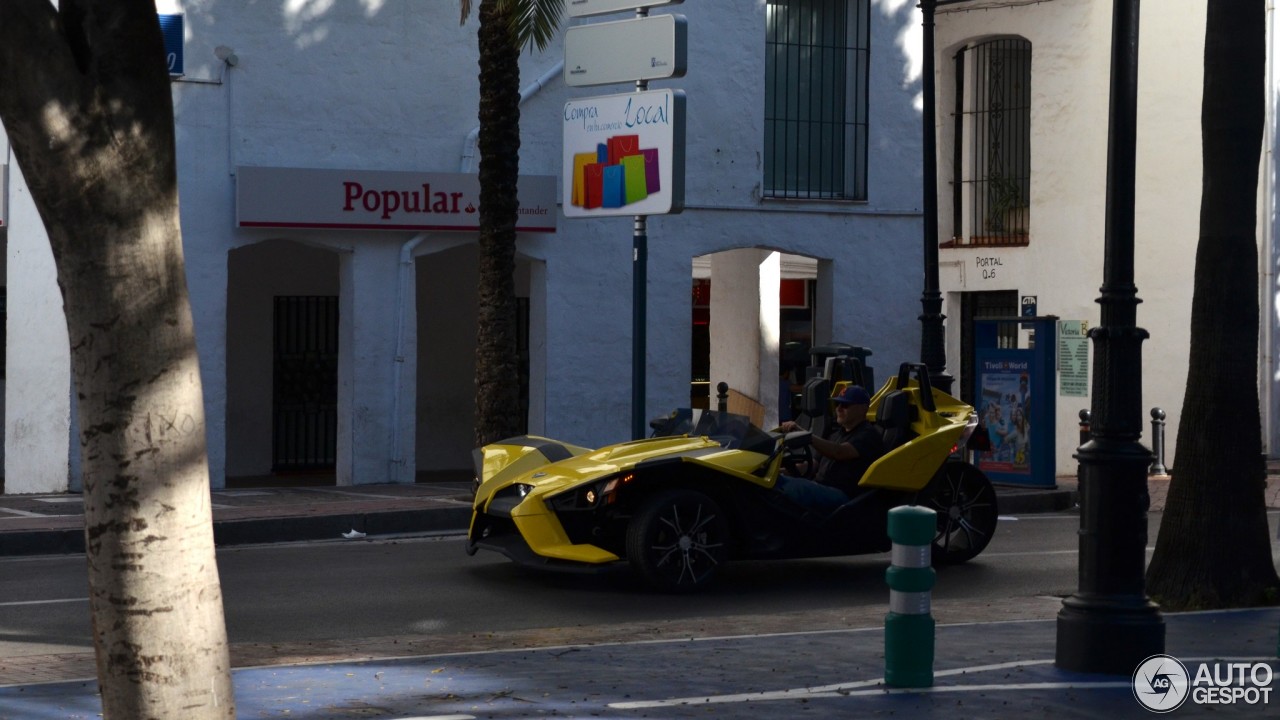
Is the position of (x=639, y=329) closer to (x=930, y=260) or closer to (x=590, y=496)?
(x=930, y=260)

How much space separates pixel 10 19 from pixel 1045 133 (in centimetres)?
2420

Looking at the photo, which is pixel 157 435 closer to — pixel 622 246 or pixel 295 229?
pixel 295 229

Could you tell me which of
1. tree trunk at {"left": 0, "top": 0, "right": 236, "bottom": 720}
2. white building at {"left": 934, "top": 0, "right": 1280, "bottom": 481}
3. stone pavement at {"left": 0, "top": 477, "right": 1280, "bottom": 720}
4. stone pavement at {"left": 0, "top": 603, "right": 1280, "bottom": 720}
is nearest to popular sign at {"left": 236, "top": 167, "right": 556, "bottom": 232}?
white building at {"left": 934, "top": 0, "right": 1280, "bottom": 481}

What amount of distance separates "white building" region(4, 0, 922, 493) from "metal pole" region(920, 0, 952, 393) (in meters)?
3.55

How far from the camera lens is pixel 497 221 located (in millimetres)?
16859

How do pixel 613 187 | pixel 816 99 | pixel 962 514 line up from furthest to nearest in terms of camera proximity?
pixel 816 99
pixel 613 187
pixel 962 514

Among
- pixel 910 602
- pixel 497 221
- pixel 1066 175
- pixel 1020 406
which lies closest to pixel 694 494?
pixel 910 602

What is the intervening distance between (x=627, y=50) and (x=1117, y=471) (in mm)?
9152

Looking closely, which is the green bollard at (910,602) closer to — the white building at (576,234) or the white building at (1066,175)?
the white building at (576,234)

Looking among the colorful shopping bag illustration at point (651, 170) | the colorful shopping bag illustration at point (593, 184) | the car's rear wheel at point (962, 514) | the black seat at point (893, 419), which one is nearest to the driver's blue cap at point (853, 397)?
the black seat at point (893, 419)

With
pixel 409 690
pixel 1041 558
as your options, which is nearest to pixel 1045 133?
pixel 1041 558

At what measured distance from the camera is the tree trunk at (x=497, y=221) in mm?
16734

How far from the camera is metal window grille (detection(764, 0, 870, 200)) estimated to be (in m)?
22.2

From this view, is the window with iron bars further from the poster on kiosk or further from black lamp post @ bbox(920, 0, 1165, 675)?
black lamp post @ bbox(920, 0, 1165, 675)
